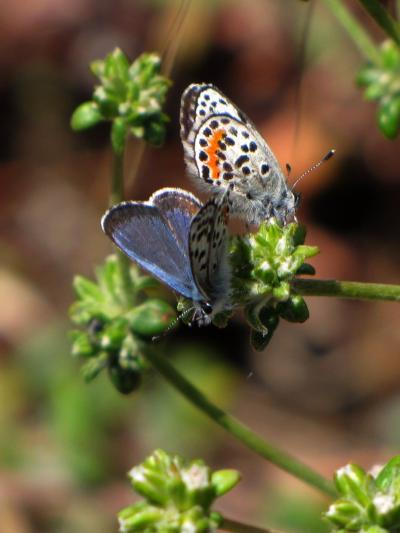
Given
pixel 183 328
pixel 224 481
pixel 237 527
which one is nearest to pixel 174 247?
pixel 224 481

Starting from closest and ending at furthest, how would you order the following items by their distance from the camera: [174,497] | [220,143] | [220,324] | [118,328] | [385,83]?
[174,497], [220,324], [220,143], [118,328], [385,83]

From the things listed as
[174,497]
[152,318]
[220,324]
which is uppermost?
[152,318]

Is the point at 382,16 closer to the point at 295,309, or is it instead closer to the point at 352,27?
the point at 352,27

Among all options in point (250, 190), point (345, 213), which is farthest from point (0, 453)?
point (250, 190)

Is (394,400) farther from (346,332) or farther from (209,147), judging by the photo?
(209,147)

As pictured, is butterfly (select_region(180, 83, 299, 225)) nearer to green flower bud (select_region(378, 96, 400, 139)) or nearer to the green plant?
the green plant

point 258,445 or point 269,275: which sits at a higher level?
point 269,275

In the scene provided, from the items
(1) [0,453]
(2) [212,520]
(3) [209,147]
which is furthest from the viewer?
(1) [0,453]

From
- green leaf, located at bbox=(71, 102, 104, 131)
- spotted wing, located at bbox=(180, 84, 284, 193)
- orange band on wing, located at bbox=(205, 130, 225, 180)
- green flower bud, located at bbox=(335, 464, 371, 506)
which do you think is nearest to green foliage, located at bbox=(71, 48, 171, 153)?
green leaf, located at bbox=(71, 102, 104, 131)
